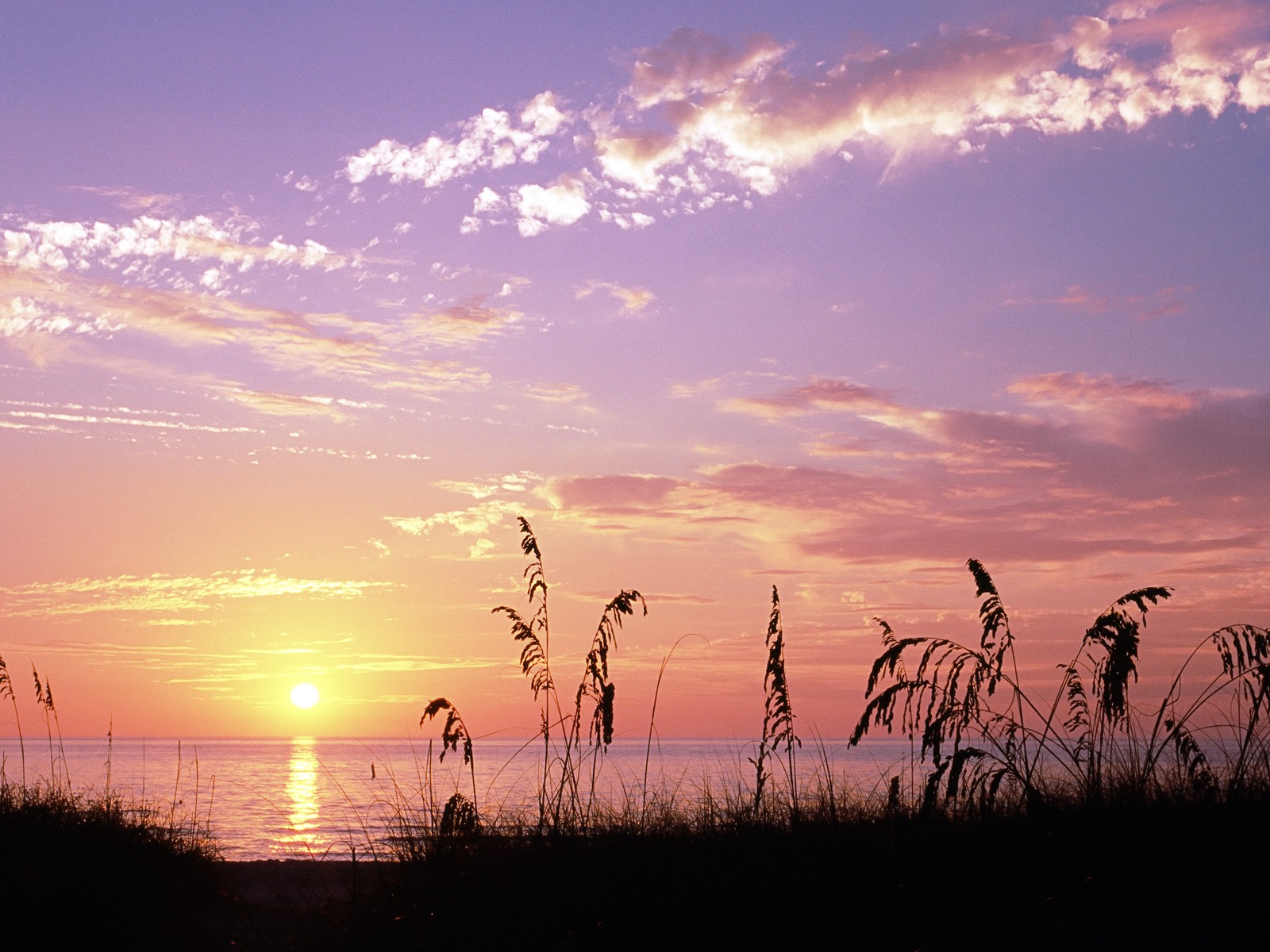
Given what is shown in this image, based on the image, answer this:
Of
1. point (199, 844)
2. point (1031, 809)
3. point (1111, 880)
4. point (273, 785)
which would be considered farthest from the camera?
point (273, 785)

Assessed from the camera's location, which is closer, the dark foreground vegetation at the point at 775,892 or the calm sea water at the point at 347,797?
the dark foreground vegetation at the point at 775,892

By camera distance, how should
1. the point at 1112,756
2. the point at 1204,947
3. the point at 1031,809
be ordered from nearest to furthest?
the point at 1204,947, the point at 1031,809, the point at 1112,756

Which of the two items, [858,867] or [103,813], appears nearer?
[858,867]

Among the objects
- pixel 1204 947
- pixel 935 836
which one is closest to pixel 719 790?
pixel 935 836

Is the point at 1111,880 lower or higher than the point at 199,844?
higher

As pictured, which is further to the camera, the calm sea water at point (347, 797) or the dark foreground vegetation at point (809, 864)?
the calm sea water at point (347, 797)

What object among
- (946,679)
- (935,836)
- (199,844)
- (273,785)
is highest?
(946,679)

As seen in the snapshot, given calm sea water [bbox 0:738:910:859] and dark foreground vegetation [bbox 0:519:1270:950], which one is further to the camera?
calm sea water [bbox 0:738:910:859]

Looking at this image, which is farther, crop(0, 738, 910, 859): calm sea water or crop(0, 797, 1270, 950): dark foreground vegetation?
crop(0, 738, 910, 859): calm sea water

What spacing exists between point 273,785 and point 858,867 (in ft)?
176

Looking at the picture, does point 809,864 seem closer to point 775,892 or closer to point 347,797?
point 775,892

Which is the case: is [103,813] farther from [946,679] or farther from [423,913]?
[946,679]

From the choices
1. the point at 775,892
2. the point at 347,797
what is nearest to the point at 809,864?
the point at 775,892

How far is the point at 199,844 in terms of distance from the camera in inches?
494
